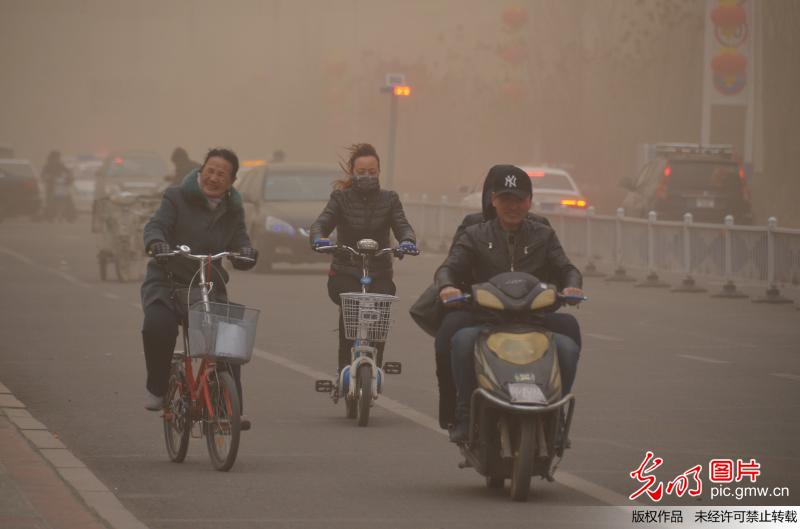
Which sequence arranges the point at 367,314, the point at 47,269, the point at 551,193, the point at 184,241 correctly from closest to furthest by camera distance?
the point at 184,241
the point at 367,314
the point at 47,269
the point at 551,193

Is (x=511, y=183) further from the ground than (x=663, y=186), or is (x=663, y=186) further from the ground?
(x=511, y=183)

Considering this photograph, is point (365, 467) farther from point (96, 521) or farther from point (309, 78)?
point (309, 78)

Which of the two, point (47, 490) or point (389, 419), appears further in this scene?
point (389, 419)

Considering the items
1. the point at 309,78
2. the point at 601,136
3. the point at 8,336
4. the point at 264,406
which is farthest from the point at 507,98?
the point at 264,406

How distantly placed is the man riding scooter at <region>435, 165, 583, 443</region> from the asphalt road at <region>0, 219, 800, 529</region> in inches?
26.3

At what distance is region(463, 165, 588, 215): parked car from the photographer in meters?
35.3

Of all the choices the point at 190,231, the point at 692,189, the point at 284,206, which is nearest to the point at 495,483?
the point at 190,231

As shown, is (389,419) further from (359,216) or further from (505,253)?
(505,253)

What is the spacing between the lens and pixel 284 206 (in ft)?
95.8

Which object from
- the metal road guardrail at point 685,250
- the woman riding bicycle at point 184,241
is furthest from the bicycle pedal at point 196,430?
the metal road guardrail at point 685,250

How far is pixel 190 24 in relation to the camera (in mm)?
132750

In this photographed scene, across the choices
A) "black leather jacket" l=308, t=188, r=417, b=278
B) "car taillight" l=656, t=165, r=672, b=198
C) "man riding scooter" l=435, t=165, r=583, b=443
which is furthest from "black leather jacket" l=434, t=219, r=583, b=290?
"car taillight" l=656, t=165, r=672, b=198

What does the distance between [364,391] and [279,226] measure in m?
17.2

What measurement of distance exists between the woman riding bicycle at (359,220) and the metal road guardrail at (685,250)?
12634 millimetres
